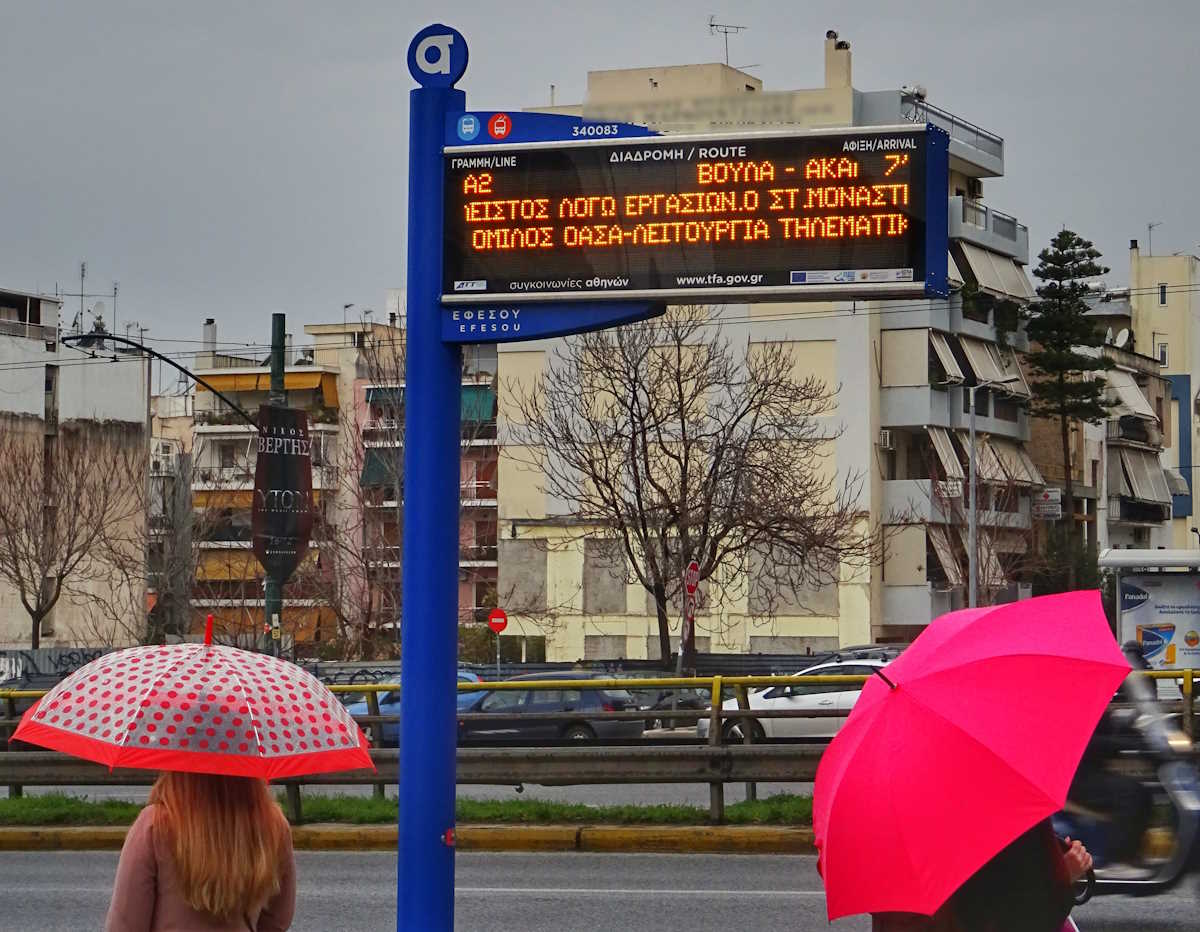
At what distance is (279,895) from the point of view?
4.25m

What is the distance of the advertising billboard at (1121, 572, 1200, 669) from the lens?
2756cm

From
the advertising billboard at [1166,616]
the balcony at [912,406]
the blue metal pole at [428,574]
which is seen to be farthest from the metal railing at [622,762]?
the balcony at [912,406]

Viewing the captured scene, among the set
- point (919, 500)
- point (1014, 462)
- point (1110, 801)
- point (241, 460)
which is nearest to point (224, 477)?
point (241, 460)

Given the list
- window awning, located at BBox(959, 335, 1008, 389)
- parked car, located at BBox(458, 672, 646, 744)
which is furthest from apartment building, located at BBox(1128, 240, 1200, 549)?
parked car, located at BBox(458, 672, 646, 744)

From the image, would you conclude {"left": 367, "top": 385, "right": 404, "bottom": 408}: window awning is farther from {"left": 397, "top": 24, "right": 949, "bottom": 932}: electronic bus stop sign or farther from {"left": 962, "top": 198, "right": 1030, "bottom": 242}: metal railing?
{"left": 397, "top": 24, "right": 949, "bottom": 932}: electronic bus stop sign

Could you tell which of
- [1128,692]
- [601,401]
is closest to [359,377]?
[601,401]

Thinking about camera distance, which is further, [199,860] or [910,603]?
[910,603]

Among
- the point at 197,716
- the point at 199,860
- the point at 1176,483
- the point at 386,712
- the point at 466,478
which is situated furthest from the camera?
the point at 1176,483

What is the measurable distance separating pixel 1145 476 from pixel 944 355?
27224 mm

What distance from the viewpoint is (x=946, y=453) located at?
6247cm

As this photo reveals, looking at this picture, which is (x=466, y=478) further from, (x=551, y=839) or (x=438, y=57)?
(x=438, y=57)

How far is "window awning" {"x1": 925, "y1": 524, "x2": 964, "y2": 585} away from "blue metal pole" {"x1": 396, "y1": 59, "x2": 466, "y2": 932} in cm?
5447

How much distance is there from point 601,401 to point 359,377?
133 feet

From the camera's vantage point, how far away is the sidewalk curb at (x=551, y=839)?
15.4 m
